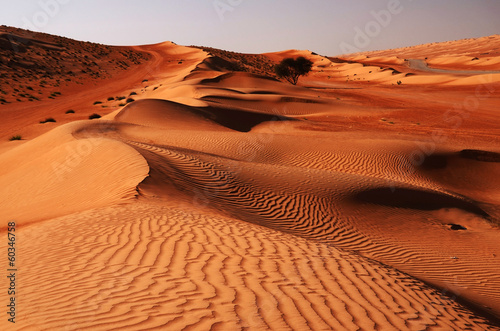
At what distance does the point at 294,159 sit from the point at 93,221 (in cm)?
1112

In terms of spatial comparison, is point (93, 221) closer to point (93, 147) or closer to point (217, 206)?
point (217, 206)

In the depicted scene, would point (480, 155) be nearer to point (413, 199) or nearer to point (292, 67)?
point (413, 199)

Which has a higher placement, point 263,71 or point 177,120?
point 263,71

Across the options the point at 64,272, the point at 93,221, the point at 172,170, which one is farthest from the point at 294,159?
the point at 64,272

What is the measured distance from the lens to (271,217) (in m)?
9.24

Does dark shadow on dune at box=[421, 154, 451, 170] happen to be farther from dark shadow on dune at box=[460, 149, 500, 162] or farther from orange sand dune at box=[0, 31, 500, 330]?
dark shadow on dune at box=[460, 149, 500, 162]

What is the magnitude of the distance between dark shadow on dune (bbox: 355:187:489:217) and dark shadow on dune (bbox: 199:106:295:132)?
12772 mm

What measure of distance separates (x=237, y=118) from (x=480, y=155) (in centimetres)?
1394

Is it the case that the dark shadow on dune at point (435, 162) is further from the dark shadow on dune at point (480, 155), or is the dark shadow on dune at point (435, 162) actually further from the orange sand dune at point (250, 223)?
the dark shadow on dune at point (480, 155)

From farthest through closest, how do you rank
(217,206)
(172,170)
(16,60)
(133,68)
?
(133,68)
(16,60)
(172,170)
(217,206)

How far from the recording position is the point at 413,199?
1212 cm

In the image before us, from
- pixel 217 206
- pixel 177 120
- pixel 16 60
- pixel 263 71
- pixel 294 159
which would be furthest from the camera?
pixel 263 71

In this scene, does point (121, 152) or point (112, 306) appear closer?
point (112, 306)

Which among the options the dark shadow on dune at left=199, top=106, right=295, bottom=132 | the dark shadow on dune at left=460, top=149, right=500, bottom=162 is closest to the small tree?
the dark shadow on dune at left=199, top=106, right=295, bottom=132
